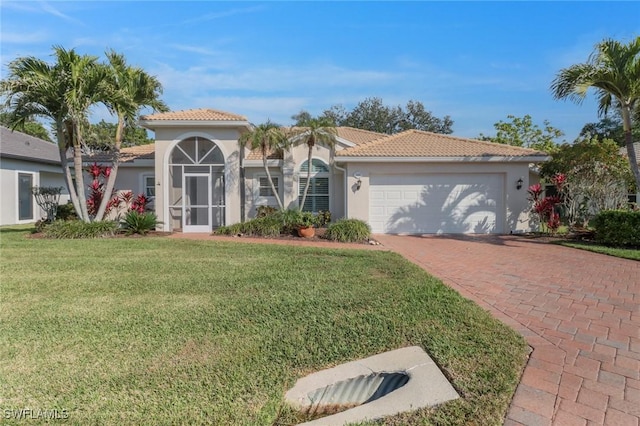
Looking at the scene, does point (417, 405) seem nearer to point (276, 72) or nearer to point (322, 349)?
point (322, 349)

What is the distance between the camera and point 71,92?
1222 centimetres

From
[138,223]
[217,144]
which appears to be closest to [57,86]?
[138,223]

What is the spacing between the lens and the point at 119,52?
1435cm

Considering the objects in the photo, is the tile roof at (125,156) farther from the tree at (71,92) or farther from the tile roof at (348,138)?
the tile roof at (348,138)

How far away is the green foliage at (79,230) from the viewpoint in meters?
13.1

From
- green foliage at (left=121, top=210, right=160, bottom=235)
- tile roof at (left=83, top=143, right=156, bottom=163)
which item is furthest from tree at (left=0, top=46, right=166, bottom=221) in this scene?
tile roof at (left=83, top=143, right=156, bottom=163)

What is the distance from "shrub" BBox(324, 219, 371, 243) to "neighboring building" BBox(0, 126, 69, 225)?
17681mm

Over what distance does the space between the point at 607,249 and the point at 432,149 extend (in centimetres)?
720

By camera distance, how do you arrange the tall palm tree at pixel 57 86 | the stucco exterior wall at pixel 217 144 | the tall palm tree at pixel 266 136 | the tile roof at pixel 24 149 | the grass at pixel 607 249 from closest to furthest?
the grass at pixel 607 249
the tall palm tree at pixel 57 86
the tall palm tree at pixel 266 136
the stucco exterior wall at pixel 217 144
the tile roof at pixel 24 149

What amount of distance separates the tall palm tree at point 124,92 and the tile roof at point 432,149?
8.59 metres

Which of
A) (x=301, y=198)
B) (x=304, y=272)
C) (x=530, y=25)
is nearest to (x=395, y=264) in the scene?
(x=304, y=272)

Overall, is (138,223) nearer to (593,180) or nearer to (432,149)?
(432,149)

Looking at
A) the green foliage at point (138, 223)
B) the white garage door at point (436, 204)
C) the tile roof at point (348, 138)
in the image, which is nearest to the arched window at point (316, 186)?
the tile roof at point (348, 138)

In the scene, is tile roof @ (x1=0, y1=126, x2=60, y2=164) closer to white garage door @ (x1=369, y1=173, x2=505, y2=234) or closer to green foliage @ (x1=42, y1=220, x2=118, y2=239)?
green foliage @ (x1=42, y1=220, x2=118, y2=239)
